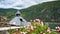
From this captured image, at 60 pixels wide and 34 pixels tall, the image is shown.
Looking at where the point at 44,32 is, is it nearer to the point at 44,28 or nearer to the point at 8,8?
the point at 44,28

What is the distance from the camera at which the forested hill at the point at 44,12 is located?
3279mm

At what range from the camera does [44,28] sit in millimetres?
1546

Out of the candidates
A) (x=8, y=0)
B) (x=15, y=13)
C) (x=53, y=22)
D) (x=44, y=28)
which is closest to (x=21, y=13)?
(x=15, y=13)

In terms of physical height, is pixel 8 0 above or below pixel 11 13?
above

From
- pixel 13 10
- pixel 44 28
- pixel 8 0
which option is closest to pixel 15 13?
pixel 13 10

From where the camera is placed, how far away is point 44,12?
10.9 ft

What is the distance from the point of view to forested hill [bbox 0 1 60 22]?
10.8ft

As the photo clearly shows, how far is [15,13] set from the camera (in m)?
3.25

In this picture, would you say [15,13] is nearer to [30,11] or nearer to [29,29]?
[30,11]

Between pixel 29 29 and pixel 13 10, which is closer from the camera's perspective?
pixel 29 29

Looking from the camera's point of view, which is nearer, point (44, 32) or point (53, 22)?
point (44, 32)

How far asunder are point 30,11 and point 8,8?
41 centimetres

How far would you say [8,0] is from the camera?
326 cm

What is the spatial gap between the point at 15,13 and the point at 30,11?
280mm
